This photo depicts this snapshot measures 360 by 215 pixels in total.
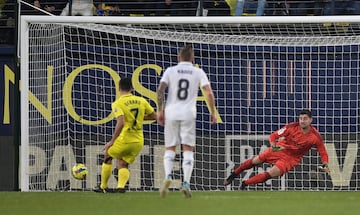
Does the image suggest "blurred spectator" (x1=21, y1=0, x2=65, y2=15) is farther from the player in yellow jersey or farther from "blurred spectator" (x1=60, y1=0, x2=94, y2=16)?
the player in yellow jersey

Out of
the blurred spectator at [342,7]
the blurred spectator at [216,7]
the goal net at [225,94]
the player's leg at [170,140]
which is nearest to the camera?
the player's leg at [170,140]

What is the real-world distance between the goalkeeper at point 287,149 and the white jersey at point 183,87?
4.20 metres

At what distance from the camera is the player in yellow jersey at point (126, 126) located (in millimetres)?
15766

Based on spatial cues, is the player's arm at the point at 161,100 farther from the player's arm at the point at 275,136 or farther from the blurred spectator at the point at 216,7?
the blurred spectator at the point at 216,7

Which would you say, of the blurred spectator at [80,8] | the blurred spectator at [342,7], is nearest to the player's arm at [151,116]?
the blurred spectator at [80,8]

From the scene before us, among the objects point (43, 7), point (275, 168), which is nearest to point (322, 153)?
point (275, 168)

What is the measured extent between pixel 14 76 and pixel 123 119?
12.0 ft

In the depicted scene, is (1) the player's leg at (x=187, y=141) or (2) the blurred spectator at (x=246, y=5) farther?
(2) the blurred spectator at (x=246, y=5)

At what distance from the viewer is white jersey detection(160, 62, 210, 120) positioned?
46.1 ft

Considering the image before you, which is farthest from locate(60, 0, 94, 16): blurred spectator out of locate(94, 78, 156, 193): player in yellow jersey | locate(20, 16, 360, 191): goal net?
locate(94, 78, 156, 193): player in yellow jersey

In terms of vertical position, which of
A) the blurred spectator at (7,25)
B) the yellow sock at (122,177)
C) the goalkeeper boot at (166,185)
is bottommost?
the goalkeeper boot at (166,185)

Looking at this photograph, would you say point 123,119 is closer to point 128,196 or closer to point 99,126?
point 128,196

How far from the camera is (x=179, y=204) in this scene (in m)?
13.0

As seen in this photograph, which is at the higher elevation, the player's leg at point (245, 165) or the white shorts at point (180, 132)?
the white shorts at point (180, 132)
